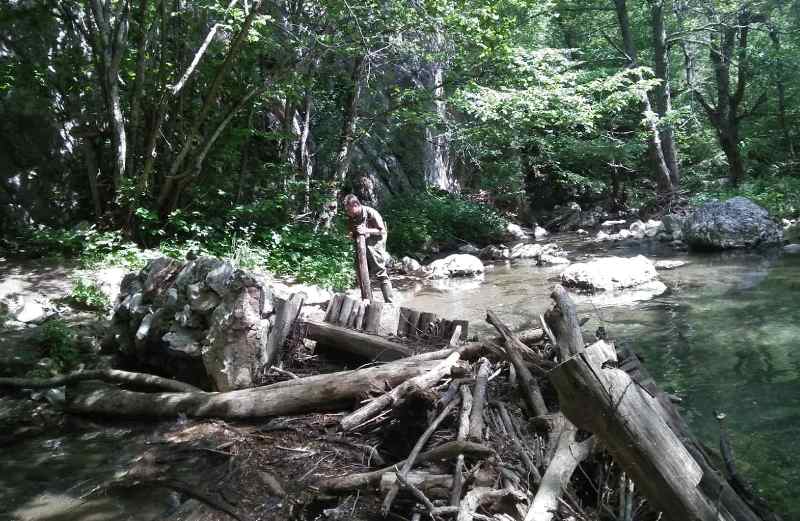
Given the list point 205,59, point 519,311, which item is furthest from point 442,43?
point 519,311

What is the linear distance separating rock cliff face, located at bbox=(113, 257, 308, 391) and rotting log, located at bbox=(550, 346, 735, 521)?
3.35 m

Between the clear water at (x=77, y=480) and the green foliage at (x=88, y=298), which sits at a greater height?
the green foliage at (x=88, y=298)

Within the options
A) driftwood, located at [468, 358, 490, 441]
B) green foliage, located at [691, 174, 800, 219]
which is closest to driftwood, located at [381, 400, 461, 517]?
driftwood, located at [468, 358, 490, 441]

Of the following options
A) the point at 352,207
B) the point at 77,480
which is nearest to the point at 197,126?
the point at 352,207

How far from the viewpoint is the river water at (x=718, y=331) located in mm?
4391

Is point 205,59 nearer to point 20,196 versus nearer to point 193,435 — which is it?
point 20,196

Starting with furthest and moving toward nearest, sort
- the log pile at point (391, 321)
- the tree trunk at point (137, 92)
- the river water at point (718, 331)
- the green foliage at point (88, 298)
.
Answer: the tree trunk at point (137, 92) → the green foliage at point (88, 298) → the log pile at point (391, 321) → the river water at point (718, 331)

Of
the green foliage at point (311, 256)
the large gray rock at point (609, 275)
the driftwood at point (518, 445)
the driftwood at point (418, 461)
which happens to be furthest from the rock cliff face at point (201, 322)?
the large gray rock at point (609, 275)

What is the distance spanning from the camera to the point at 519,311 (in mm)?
9242

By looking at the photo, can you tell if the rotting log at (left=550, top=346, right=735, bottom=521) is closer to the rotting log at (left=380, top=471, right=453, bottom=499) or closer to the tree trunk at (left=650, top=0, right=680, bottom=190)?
the rotting log at (left=380, top=471, right=453, bottom=499)

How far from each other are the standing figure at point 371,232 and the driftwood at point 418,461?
5.14 meters

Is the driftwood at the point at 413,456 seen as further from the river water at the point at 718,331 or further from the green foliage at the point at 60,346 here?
the green foliage at the point at 60,346

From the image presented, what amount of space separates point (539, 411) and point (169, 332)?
3802mm

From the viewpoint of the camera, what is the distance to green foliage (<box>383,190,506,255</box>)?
1650 centimetres
